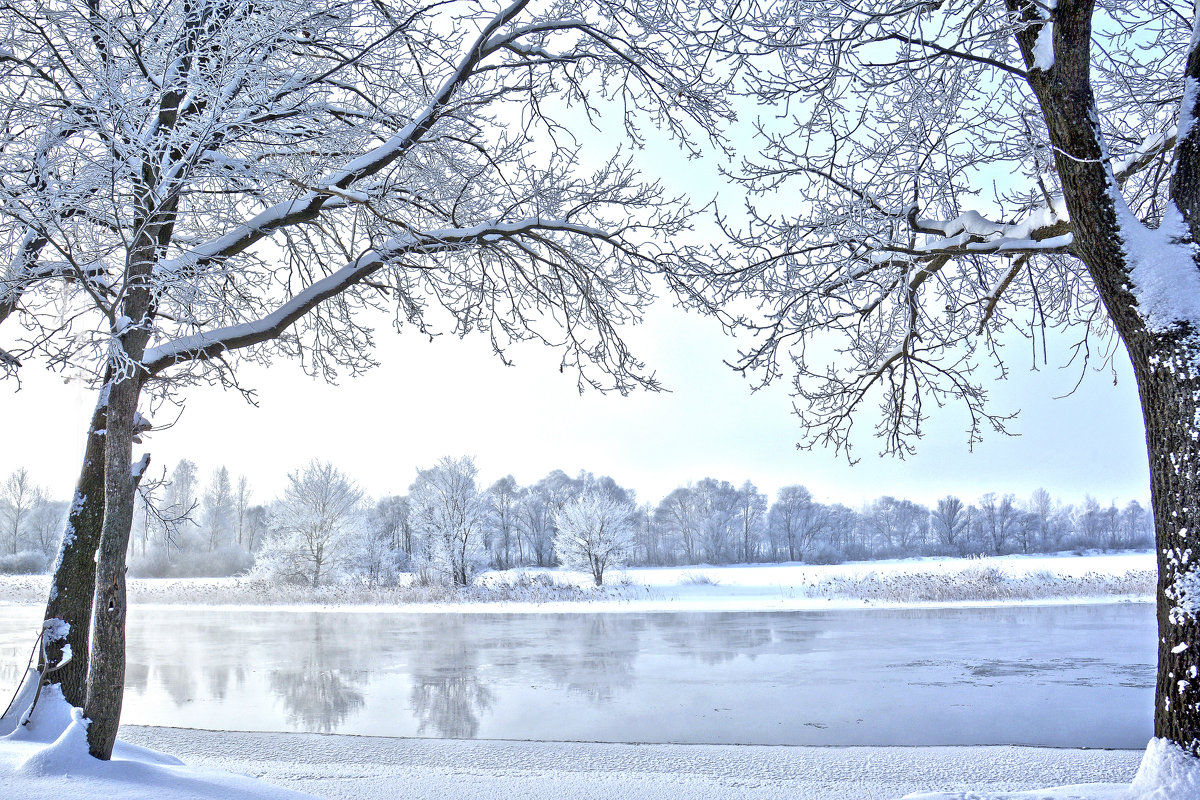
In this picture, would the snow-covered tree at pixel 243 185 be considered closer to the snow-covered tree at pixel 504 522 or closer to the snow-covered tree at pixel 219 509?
the snow-covered tree at pixel 504 522

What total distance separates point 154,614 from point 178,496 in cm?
3876

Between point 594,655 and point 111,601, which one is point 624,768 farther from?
point 594,655

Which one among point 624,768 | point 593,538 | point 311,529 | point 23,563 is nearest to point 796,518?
point 593,538

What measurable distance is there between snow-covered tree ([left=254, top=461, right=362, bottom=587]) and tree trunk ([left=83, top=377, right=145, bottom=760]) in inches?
1175

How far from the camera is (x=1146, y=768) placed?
3889mm

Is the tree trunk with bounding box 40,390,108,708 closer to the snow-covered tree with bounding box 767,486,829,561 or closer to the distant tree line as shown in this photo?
the distant tree line

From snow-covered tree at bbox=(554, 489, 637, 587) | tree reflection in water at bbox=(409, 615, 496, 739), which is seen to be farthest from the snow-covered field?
snow-covered tree at bbox=(554, 489, 637, 587)

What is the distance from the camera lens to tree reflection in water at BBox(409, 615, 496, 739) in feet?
29.1

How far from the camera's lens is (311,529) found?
34219mm

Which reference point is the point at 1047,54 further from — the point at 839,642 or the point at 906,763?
the point at 839,642

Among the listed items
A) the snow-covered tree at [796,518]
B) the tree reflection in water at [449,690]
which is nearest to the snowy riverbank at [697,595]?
the tree reflection in water at [449,690]

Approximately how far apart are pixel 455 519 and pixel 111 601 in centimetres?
2884

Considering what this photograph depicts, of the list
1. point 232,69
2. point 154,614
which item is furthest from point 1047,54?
point 154,614

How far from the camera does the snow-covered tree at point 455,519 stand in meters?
33.0
